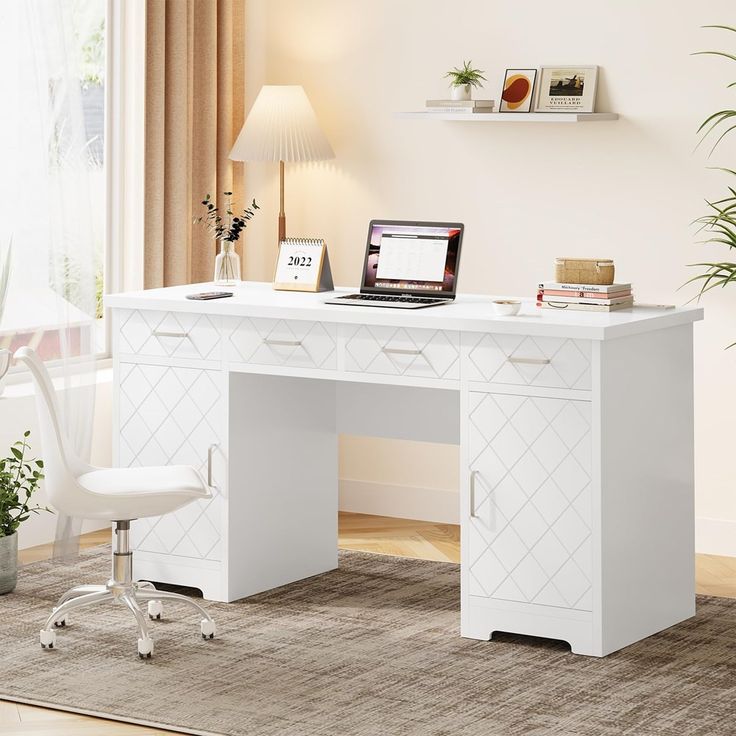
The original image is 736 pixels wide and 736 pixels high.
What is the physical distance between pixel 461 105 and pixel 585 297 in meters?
1.47

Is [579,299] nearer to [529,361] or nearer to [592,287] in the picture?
[592,287]

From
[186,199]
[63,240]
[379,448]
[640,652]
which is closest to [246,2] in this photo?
[186,199]

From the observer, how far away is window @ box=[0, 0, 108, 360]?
4.96 metres

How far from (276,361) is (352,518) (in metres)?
1.62

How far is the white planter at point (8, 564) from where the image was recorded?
14.5 ft

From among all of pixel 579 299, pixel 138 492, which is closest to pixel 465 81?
pixel 579 299

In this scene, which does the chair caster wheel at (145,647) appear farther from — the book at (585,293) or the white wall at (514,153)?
the white wall at (514,153)

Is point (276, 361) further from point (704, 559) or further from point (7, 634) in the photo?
point (704, 559)

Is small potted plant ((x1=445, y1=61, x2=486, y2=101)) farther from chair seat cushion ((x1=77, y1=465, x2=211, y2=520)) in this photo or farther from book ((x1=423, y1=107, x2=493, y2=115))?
chair seat cushion ((x1=77, y1=465, x2=211, y2=520))

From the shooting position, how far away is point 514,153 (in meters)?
5.34

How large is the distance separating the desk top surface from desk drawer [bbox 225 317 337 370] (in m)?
0.04

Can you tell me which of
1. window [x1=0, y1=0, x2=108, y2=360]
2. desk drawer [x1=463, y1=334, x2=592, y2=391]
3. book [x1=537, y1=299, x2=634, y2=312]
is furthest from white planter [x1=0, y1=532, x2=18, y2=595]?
book [x1=537, y1=299, x2=634, y2=312]

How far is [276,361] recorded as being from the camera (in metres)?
4.22

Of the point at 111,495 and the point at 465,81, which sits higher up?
the point at 465,81
